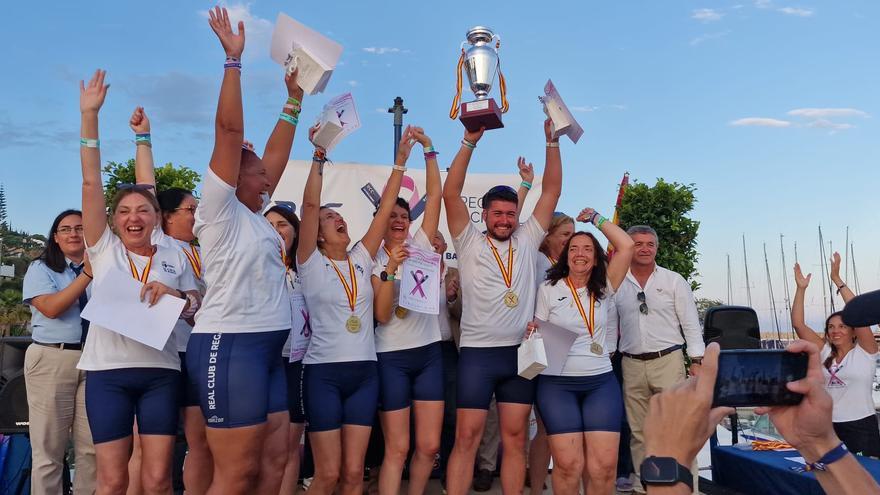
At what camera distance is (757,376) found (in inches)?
55.2

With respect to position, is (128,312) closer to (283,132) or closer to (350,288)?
(283,132)

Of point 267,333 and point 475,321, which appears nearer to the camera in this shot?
point 267,333

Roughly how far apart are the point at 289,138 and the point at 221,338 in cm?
104

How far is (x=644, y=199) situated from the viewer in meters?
9.22

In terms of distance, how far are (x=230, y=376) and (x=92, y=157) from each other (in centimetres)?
121

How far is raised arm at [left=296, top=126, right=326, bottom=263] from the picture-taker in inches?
150

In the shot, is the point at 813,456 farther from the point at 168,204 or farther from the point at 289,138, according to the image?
the point at 168,204

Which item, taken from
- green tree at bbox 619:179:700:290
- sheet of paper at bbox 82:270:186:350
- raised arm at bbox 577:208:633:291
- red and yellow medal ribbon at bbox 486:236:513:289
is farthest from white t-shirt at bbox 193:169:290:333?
green tree at bbox 619:179:700:290

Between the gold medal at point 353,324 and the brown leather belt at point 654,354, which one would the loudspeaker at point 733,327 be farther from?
the gold medal at point 353,324

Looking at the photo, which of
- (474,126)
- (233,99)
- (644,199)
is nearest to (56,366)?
(233,99)

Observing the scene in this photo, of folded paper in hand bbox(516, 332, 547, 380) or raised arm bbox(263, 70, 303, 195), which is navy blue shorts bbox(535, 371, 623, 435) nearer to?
folded paper in hand bbox(516, 332, 547, 380)

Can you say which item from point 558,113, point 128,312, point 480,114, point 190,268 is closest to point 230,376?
point 128,312

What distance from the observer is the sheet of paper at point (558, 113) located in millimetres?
4492

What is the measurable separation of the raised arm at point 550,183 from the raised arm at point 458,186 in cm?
54
